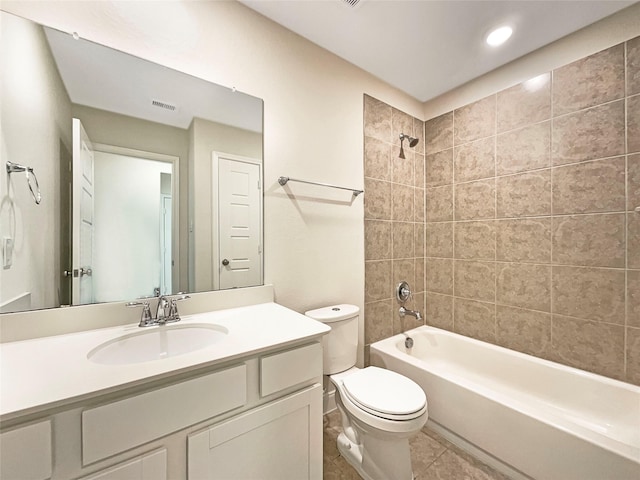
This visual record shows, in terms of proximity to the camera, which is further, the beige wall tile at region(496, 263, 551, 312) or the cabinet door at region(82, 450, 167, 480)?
→ the beige wall tile at region(496, 263, 551, 312)

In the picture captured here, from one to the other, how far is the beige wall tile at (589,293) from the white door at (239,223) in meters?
1.87

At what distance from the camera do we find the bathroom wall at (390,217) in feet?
6.59

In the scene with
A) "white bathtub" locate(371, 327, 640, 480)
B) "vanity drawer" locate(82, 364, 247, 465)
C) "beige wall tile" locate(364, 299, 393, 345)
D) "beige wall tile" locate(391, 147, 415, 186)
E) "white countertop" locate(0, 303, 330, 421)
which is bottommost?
"white bathtub" locate(371, 327, 640, 480)

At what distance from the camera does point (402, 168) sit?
87.7 inches

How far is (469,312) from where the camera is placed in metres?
2.11

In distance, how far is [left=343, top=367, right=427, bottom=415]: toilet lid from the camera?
1.17 meters

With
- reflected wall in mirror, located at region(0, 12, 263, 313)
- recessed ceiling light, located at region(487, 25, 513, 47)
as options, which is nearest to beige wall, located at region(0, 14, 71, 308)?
reflected wall in mirror, located at region(0, 12, 263, 313)

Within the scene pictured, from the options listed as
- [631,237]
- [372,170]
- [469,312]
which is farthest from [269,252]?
[631,237]

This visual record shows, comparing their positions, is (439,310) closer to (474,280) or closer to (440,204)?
(474,280)

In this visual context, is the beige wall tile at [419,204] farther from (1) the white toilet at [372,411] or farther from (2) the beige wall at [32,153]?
(2) the beige wall at [32,153]

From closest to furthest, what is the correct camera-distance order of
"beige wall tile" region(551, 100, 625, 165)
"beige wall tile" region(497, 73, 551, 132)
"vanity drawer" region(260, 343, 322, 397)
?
"vanity drawer" region(260, 343, 322, 397), "beige wall tile" region(551, 100, 625, 165), "beige wall tile" region(497, 73, 551, 132)

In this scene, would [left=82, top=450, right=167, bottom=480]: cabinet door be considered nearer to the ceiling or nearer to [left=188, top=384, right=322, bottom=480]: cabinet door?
[left=188, top=384, right=322, bottom=480]: cabinet door

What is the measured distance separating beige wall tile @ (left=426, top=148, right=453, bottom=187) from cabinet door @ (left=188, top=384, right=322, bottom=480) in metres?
1.95

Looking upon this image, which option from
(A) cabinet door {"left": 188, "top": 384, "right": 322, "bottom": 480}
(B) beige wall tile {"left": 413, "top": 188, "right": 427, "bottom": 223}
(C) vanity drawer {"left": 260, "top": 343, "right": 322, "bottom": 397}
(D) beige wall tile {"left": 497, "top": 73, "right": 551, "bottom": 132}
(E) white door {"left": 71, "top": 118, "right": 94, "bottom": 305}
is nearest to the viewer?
(A) cabinet door {"left": 188, "top": 384, "right": 322, "bottom": 480}
